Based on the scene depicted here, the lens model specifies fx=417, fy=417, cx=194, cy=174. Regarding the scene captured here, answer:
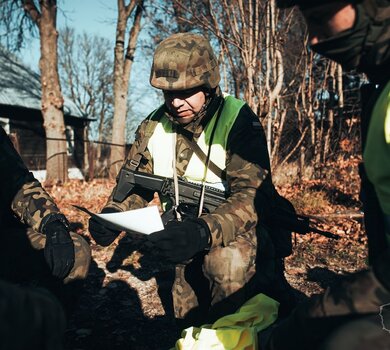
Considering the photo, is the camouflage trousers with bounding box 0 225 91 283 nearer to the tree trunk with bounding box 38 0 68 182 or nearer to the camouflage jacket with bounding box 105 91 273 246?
the camouflage jacket with bounding box 105 91 273 246

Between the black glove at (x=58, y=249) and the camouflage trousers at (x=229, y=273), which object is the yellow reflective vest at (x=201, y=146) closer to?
the camouflage trousers at (x=229, y=273)

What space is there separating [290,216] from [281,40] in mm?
5065

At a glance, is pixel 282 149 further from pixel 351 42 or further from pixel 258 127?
pixel 351 42

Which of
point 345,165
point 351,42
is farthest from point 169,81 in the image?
point 345,165

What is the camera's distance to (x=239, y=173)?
100 inches

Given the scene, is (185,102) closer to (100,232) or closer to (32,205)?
(100,232)

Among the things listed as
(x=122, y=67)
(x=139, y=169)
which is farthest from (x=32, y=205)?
(x=122, y=67)

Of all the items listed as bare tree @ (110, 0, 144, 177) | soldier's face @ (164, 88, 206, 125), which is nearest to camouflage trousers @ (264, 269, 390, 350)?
soldier's face @ (164, 88, 206, 125)

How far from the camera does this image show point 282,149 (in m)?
8.30

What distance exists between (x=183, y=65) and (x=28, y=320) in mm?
2030

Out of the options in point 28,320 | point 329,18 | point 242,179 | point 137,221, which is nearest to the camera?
point 28,320

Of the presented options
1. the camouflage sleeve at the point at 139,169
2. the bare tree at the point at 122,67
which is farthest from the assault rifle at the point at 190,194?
the bare tree at the point at 122,67

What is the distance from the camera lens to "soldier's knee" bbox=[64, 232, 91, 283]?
253 centimetres

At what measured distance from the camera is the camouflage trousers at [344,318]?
1178 millimetres
